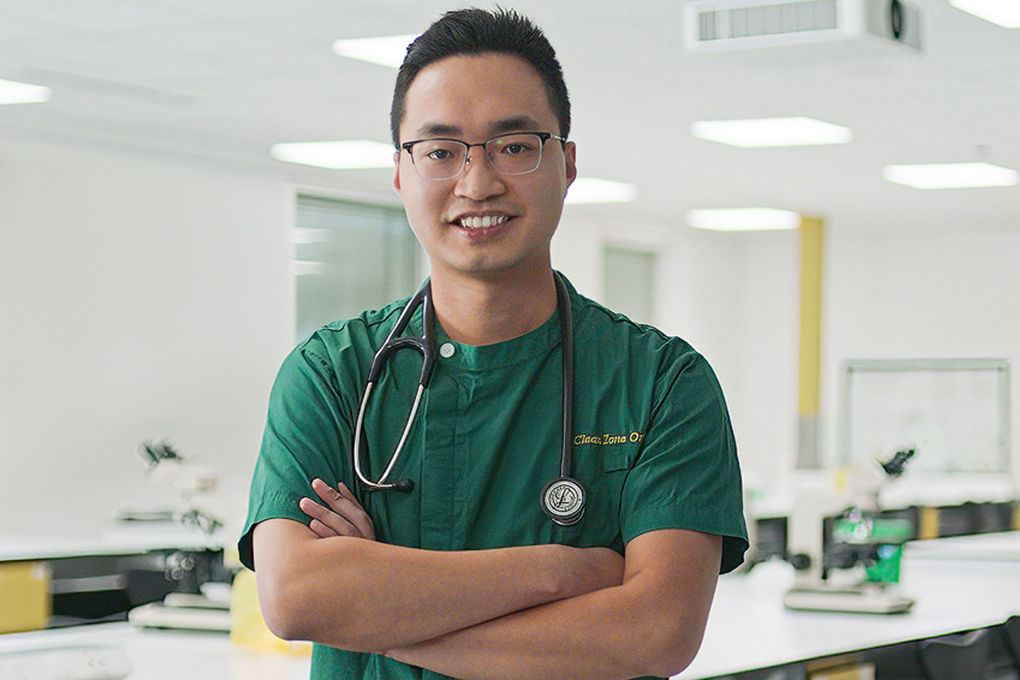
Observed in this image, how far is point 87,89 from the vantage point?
22.2 feet

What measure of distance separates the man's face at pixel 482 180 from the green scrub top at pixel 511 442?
4.4 inches

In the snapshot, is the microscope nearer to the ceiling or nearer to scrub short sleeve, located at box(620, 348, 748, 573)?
the ceiling

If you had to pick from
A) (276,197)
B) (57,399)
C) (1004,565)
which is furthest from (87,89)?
(1004,565)

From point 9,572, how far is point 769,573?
119 inches

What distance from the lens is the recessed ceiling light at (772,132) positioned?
740cm

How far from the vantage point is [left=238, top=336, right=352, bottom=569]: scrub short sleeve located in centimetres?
163

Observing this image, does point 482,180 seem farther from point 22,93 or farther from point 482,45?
point 22,93

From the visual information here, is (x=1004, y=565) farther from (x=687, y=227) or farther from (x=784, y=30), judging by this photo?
(x=687, y=227)

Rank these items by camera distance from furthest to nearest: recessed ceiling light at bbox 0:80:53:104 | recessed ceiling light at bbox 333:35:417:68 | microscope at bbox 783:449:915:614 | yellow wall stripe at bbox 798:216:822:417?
yellow wall stripe at bbox 798:216:822:417 → recessed ceiling light at bbox 0:80:53:104 → recessed ceiling light at bbox 333:35:417:68 → microscope at bbox 783:449:915:614

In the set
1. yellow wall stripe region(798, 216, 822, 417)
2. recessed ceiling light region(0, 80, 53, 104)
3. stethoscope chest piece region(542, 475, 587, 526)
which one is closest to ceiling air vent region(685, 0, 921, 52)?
stethoscope chest piece region(542, 475, 587, 526)

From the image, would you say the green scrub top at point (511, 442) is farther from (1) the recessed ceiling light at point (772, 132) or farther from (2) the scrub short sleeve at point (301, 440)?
(1) the recessed ceiling light at point (772, 132)

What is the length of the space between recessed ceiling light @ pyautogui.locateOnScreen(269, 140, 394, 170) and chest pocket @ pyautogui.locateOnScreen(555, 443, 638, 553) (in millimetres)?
6690

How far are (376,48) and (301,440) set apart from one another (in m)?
4.34

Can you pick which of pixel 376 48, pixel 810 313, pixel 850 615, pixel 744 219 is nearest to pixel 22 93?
pixel 376 48
